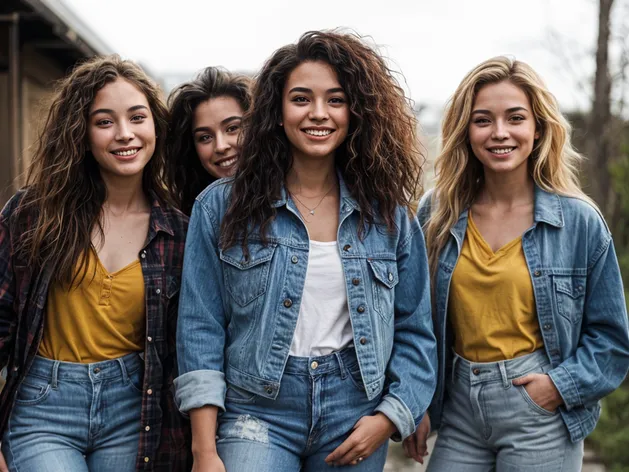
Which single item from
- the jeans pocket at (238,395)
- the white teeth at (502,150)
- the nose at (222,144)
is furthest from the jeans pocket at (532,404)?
the nose at (222,144)

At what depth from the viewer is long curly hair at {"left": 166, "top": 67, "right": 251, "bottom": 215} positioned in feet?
12.2

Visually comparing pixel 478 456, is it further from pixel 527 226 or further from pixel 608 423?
pixel 608 423

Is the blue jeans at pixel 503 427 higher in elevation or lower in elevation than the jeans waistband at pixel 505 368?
lower

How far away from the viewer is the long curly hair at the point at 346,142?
9.57 feet

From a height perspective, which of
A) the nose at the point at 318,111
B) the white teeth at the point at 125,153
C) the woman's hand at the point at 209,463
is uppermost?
the nose at the point at 318,111

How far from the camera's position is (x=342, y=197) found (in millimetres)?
3020

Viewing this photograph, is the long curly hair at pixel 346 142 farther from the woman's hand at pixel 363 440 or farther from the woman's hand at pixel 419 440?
the woman's hand at pixel 419 440

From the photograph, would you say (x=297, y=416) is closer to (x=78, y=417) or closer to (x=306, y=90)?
(x=78, y=417)

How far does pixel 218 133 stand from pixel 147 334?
108cm

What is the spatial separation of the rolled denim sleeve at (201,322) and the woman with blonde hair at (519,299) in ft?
3.19

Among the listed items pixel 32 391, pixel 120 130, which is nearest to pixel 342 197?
pixel 120 130

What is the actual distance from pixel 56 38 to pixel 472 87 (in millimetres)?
5673

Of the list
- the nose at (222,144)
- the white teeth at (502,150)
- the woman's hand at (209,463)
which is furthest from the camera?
the nose at (222,144)

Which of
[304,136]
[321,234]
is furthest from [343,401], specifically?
[304,136]
